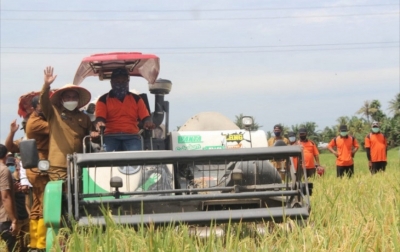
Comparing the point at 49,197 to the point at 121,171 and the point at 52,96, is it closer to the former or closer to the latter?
the point at 121,171

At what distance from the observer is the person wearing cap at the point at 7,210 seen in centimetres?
862

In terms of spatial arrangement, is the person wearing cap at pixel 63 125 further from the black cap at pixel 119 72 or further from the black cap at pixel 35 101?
the black cap at pixel 119 72

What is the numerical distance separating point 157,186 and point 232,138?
2.19m

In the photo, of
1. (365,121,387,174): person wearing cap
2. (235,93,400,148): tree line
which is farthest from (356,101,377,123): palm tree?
(365,121,387,174): person wearing cap

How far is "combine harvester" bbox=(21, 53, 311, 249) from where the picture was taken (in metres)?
6.26

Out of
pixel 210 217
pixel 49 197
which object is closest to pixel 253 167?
pixel 210 217

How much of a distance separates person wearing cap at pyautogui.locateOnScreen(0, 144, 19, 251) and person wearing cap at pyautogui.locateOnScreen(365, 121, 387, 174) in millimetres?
10115

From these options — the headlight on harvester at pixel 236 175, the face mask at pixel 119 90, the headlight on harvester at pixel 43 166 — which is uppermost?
the face mask at pixel 119 90

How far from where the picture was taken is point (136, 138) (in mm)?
8461

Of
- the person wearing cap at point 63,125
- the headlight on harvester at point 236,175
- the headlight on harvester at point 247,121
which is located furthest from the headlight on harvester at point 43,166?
the headlight on harvester at point 247,121

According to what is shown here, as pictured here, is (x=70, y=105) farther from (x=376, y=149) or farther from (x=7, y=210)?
(x=376, y=149)

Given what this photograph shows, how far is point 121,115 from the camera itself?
8.54 metres

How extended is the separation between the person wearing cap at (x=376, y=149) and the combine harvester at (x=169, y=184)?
8.37 meters

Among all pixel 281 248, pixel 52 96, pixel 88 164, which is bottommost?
pixel 281 248
